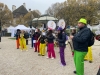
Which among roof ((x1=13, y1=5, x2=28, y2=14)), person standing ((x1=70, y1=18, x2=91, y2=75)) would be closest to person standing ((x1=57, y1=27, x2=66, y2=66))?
person standing ((x1=70, y1=18, x2=91, y2=75))

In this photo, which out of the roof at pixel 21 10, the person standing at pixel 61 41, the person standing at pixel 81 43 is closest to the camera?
the person standing at pixel 81 43

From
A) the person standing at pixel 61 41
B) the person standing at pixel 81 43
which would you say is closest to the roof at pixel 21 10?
the person standing at pixel 61 41

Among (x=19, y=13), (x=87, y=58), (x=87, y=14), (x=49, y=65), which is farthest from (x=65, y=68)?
(x=19, y=13)

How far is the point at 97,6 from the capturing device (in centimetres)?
5403

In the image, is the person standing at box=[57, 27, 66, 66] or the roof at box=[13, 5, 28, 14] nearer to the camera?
the person standing at box=[57, 27, 66, 66]

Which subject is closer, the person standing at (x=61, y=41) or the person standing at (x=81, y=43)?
the person standing at (x=81, y=43)

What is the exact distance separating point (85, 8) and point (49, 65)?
43.9 metres

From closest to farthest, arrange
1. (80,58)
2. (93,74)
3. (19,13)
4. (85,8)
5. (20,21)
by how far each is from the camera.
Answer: (80,58)
(93,74)
(85,8)
(20,21)
(19,13)

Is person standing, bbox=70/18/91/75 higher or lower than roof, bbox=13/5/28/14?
lower

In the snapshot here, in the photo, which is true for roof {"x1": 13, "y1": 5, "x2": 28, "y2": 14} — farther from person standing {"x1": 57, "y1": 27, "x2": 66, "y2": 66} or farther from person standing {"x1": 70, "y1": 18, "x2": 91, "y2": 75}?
person standing {"x1": 70, "y1": 18, "x2": 91, "y2": 75}

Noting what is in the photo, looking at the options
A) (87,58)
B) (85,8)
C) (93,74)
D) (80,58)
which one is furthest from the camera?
(85,8)

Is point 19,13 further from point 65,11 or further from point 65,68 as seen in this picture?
point 65,68

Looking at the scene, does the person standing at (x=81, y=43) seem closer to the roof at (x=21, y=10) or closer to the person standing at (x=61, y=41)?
the person standing at (x=61, y=41)

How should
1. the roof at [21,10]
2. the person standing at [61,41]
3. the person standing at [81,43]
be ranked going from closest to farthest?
the person standing at [81,43] → the person standing at [61,41] → the roof at [21,10]
